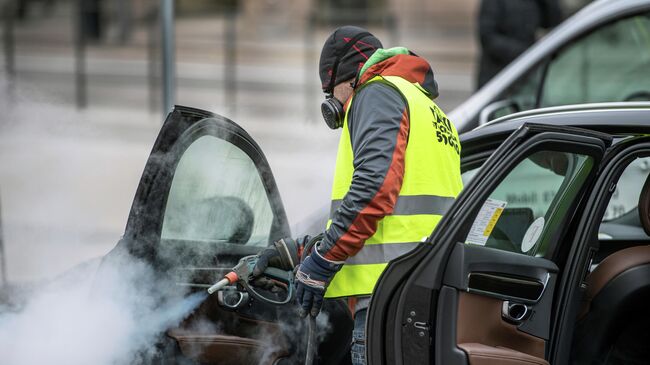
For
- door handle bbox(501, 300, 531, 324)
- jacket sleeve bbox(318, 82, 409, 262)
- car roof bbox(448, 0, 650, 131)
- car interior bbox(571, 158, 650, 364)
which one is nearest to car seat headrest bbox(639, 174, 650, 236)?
car interior bbox(571, 158, 650, 364)

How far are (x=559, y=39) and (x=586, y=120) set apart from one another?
2.82 meters

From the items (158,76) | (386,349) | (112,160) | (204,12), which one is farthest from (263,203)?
(204,12)

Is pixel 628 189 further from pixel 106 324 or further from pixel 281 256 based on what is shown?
pixel 106 324

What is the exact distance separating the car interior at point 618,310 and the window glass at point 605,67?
286cm

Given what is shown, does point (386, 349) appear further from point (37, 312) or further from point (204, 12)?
point (204, 12)

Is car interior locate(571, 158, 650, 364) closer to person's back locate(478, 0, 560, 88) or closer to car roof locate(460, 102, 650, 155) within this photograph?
car roof locate(460, 102, 650, 155)

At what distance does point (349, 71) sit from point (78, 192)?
5.51m

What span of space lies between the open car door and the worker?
0.46m

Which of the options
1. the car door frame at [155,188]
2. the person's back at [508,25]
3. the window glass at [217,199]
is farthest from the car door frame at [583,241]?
the person's back at [508,25]

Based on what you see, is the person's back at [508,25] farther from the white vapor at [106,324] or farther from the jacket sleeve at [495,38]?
the white vapor at [106,324]

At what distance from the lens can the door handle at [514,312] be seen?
3139 millimetres

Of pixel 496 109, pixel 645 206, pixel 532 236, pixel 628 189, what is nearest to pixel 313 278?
pixel 532 236

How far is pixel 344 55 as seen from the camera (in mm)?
3336

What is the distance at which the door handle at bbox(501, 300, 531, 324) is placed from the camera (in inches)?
124
